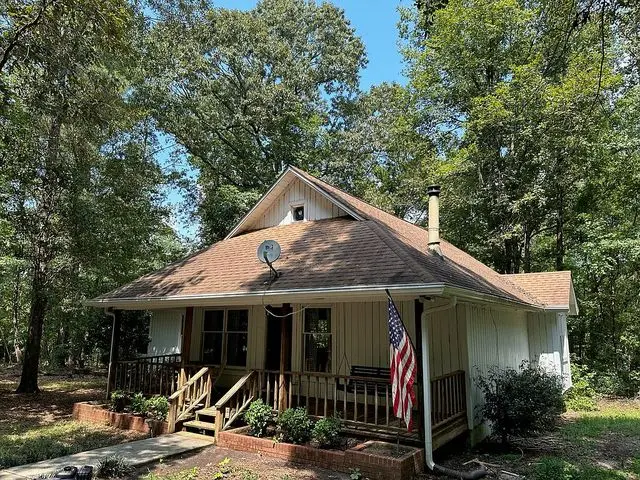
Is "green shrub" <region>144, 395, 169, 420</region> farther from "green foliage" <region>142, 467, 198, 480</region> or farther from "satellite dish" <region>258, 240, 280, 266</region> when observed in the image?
"satellite dish" <region>258, 240, 280, 266</region>

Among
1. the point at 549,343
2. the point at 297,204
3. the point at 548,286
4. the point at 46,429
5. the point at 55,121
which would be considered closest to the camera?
the point at 46,429

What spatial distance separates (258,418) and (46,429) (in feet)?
15.9

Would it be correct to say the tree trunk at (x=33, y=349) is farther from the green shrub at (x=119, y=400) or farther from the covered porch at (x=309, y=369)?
the green shrub at (x=119, y=400)

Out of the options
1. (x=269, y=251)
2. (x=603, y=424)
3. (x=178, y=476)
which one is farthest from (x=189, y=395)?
(x=603, y=424)

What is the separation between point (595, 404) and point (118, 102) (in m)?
16.7

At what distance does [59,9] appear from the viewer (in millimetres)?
8484

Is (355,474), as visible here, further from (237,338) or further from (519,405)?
(237,338)

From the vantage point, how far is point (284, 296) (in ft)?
26.8

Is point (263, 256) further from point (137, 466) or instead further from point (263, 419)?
point (137, 466)

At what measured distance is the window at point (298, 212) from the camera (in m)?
12.7

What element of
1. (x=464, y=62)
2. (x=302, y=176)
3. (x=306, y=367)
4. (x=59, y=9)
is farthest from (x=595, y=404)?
(x=59, y=9)

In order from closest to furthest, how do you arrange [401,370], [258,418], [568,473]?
[568,473], [401,370], [258,418]

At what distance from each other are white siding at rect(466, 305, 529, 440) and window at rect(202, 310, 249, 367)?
5.38 m

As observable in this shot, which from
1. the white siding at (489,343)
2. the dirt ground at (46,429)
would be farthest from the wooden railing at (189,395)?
the white siding at (489,343)
